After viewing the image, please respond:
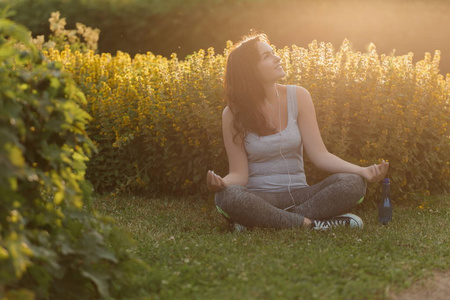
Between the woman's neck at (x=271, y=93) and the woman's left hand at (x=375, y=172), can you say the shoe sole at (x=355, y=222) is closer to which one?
the woman's left hand at (x=375, y=172)

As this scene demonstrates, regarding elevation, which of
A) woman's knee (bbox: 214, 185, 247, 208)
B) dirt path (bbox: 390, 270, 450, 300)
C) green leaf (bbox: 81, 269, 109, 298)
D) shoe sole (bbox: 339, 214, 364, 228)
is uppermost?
green leaf (bbox: 81, 269, 109, 298)

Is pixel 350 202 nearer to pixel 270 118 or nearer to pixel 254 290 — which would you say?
pixel 270 118

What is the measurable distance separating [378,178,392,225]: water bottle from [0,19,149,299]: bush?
84.9 inches

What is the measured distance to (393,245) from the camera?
12.1 feet

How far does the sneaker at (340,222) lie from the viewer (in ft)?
13.4

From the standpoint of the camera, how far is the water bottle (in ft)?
14.3

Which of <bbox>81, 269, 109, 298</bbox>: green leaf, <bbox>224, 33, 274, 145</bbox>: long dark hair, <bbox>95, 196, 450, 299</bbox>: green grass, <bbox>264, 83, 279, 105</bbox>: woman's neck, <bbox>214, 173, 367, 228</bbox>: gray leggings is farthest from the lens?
<bbox>264, 83, 279, 105</bbox>: woman's neck

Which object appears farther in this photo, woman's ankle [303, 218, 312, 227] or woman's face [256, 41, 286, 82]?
woman's face [256, 41, 286, 82]

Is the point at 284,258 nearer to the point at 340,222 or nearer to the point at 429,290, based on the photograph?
the point at 429,290

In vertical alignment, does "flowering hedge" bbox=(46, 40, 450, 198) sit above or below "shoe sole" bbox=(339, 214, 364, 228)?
above

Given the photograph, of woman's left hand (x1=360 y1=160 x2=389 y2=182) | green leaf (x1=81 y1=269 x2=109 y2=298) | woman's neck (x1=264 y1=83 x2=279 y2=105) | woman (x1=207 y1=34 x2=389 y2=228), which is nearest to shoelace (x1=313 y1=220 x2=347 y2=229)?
woman (x1=207 y1=34 x2=389 y2=228)

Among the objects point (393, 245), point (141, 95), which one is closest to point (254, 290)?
point (393, 245)

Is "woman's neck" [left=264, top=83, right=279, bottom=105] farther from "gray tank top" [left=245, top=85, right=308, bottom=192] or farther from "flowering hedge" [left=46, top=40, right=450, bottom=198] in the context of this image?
"flowering hedge" [left=46, top=40, right=450, bottom=198]

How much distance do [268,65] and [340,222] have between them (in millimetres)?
1164
